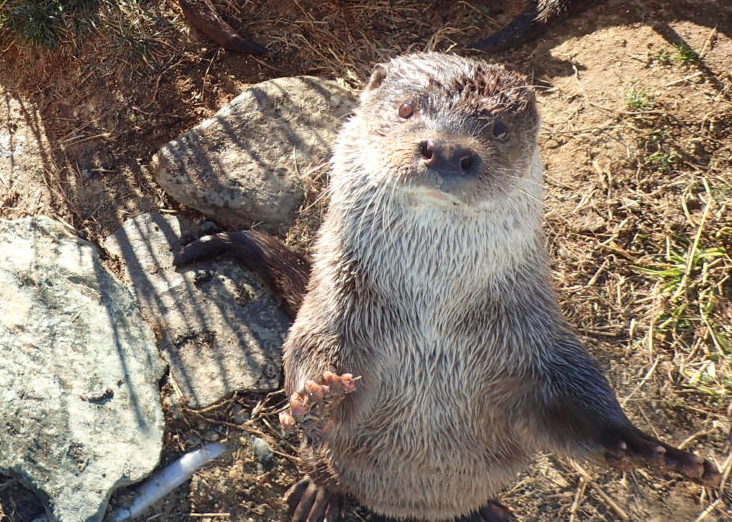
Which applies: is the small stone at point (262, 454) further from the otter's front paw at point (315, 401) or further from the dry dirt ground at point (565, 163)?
the otter's front paw at point (315, 401)

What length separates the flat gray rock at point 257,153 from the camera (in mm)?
2668

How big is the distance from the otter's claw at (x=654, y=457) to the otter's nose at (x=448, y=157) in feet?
2.30

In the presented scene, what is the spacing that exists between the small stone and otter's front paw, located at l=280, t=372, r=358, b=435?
0.72 metres

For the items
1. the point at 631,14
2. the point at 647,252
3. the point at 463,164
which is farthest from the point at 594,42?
the point at 463,164

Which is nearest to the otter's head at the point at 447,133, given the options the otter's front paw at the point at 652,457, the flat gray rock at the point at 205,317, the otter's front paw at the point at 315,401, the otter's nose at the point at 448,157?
the otter's nose at the point at 448,157

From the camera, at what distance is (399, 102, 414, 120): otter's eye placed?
1.56 metres

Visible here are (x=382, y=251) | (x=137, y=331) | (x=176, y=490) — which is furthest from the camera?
(x=137, y=331)

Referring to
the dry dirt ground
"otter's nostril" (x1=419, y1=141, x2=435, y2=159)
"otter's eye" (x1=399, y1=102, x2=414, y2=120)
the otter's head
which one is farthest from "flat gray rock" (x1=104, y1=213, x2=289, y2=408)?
"otter's nostril" (x1=419, y1=141, x2=435, y2=159)

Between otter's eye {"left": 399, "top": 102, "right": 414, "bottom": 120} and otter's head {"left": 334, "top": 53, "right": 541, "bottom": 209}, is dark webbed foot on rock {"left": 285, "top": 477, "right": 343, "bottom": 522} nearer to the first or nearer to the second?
otter's head {"left": 334, "top": 53, "right": 541, "bottom": 209}

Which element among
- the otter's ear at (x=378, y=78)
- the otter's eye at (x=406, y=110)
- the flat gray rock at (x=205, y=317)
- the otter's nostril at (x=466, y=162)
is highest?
the otter's ear at (x=378, y=78)

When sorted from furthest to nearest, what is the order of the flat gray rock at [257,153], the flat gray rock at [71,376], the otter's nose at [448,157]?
the flat gray rock at [257,153] < the flat gray rock at [71,376] < the otter's nose at [448,157]

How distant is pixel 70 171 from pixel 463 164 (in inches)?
79.4

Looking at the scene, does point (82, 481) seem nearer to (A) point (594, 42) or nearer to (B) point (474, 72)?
(B) point (474, 72)

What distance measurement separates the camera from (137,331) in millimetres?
2381
